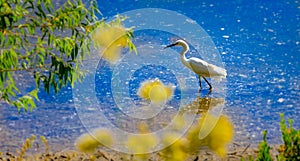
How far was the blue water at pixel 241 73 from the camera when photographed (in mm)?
3535

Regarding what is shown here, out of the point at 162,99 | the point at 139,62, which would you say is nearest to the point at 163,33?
the point at 139,62

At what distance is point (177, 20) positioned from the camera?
5.90 m

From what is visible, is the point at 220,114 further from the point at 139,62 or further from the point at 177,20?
the point at 177,20

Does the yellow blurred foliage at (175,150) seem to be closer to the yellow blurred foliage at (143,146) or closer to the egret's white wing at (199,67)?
the yellow blurred foliage at (143,146)

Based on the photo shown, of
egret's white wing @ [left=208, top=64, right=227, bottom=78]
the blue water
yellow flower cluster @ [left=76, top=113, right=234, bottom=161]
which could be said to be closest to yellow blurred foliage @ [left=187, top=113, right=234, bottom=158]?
yellow flower cluster @ [left=76, top=113, right=234, bottom=161]

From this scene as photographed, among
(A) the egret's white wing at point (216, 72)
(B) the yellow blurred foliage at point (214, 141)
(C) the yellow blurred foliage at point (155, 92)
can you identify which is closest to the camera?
(B) the yellow blurred foliage at point (214, 141)

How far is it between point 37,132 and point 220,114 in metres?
1.08

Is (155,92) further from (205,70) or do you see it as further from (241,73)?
(241,73)

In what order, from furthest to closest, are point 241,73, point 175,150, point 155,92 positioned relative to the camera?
point 241,73 < point 155,92 < point 175,150

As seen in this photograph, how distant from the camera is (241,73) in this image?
4426 millimetres

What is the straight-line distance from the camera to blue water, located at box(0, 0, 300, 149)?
139 inches

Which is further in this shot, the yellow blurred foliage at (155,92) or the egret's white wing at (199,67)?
the egret's white wing at (199,67)

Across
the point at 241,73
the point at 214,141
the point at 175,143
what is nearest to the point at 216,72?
the point at 241,73


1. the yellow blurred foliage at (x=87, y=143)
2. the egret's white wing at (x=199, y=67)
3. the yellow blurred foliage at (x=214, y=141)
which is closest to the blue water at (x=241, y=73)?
the yellow blurred foliage at (x=87, y=143)
